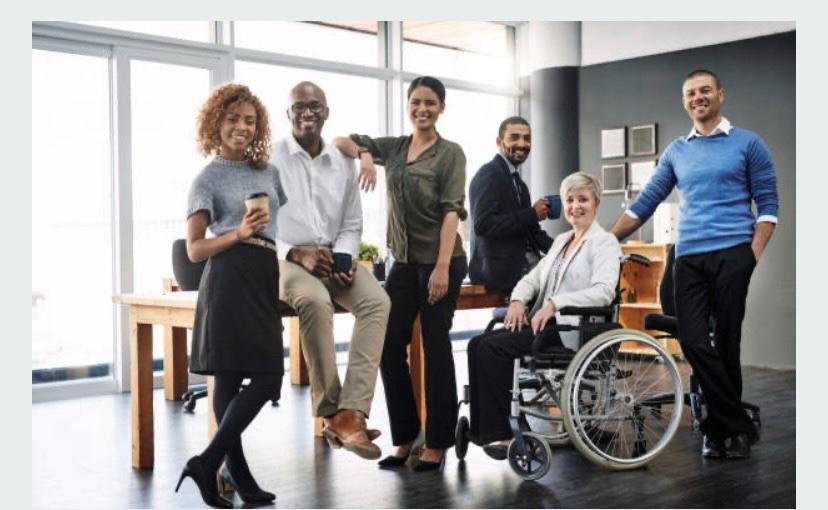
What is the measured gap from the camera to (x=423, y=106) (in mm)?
3760

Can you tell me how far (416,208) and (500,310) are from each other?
2.23 feet

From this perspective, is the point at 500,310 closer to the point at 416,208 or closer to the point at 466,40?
the point at 416,208

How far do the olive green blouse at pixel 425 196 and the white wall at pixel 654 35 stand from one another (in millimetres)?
4241

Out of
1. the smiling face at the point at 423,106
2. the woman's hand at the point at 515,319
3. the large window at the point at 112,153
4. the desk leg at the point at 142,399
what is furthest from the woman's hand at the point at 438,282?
the large window at the point at 112,153

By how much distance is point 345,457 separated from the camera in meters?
4.14

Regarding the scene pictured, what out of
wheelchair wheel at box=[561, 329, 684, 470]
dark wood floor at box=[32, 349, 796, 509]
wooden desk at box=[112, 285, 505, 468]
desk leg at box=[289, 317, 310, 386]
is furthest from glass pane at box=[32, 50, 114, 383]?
wheelchair wheel at box=[561, 329, 684, 470]

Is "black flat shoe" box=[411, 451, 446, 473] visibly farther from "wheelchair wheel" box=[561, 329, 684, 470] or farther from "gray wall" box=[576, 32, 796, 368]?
"gray wall" box=[576, 32, 796, 368]

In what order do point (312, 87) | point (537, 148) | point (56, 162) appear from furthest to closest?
1. point (537, 148)
2. point (56, 162)
3. point (312, 87)

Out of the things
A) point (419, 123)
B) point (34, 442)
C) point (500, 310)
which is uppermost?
point (419, 123)

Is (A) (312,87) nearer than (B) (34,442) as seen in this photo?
Yes

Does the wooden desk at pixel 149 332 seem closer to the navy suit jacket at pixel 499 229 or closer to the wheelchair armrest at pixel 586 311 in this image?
the navy suit jacket at pixel 499 229

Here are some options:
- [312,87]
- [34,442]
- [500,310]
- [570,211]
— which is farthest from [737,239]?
[34,442]

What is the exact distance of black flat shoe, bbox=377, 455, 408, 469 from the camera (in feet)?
12.8

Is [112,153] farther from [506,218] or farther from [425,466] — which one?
[425,466]
